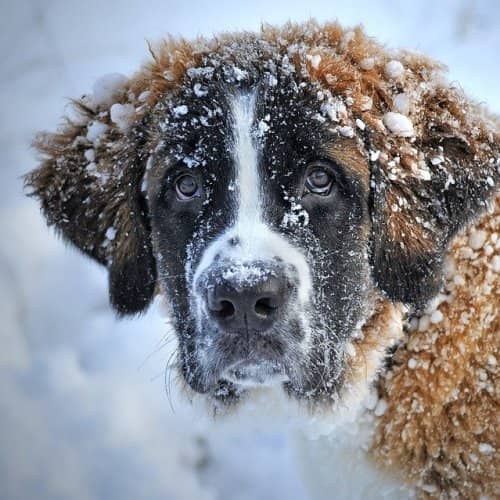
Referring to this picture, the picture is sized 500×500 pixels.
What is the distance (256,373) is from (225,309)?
1.08 feet

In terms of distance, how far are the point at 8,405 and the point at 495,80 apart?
3.84 metres

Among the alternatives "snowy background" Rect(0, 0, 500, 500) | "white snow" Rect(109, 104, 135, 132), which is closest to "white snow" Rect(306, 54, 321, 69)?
"white snow" Rect(109, 104, 135, 132)

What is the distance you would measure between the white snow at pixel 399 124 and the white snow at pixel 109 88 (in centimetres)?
110

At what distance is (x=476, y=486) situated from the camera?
261 cm

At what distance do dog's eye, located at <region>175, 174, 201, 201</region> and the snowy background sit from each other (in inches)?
30.4

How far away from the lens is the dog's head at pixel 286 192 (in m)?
2.21

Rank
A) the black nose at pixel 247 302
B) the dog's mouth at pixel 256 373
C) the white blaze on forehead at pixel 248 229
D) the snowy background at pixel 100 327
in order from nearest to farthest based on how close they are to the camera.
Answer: the black nose at pixel 247 302, the white blaze on forehead at pixel 248 229, the dog's mouth at pixel 256 373, the snowy background at pixel 100 327

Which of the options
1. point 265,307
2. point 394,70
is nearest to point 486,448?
point 265,307

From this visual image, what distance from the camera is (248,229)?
221 cm

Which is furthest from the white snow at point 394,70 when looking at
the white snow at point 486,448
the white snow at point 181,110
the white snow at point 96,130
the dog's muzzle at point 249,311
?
the white snow at point 486,448

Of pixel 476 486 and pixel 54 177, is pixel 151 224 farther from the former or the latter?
pixel 476 486

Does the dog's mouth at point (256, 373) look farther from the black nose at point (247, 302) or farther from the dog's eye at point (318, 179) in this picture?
the dog's eye at point (318, 179)

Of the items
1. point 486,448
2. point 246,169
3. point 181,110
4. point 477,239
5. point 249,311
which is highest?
point 181,110

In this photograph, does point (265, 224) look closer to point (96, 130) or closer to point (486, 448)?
point (96, 130)
